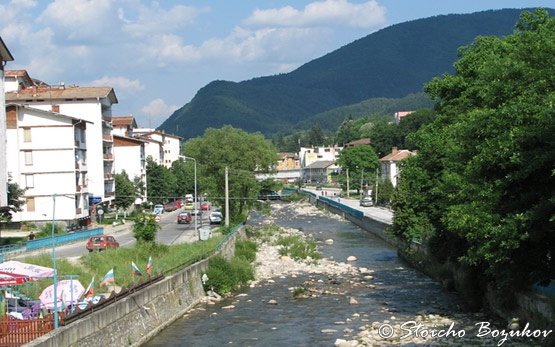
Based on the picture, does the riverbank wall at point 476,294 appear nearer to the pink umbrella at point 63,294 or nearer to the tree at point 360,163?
the pink umbrella at point 63,294

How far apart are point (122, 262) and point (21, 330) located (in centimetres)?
1986

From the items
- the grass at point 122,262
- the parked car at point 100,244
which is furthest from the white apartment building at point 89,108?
the grass at point 122,262

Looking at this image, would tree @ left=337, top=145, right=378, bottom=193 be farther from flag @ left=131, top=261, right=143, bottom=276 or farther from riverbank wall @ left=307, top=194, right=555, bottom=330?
flag @ left=131, top=261, right=143, bottom=276

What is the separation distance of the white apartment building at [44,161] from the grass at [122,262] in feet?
80.4

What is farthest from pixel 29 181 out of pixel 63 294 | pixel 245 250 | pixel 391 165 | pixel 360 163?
pixel 360 163

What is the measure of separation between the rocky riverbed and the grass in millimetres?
3481

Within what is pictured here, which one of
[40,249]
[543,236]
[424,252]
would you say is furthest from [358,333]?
[40,249]

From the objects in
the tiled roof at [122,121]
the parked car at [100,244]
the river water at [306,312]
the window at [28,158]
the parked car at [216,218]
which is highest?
the tiled roof at [122,121]

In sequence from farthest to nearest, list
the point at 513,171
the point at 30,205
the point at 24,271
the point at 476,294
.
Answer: the point at 30,205 < the point at 476,294 < the point at 24,271 < the point at 513,171

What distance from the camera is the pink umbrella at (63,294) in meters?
24.8

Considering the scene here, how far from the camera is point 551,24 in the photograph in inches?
1190

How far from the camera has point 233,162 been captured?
256 ft

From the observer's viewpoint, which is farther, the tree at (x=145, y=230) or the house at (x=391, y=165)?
the house at (x=391, y=165)

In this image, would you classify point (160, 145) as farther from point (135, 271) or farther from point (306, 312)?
point (135, 271)
